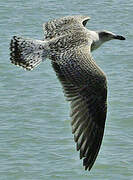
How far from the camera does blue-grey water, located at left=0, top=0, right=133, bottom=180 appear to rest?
8.83m

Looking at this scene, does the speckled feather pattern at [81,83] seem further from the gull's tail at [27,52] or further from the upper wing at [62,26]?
the upper wing at [62,26]

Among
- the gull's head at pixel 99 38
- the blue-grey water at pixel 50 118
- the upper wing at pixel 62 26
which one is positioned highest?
the upper wing at pixel 62 26

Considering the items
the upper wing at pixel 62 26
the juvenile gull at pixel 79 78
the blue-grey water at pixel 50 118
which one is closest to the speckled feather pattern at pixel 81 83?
the juvenile gull at pixel 79 78

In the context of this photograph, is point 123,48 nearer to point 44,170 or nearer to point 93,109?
point 44,170

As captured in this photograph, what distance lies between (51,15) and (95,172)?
18.8 ft

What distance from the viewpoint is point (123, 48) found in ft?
41.3

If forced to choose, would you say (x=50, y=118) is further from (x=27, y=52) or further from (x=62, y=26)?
(x=27, y=52)

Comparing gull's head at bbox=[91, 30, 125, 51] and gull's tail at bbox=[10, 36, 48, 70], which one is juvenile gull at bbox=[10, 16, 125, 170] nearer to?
gull's tail at bbox=[10, 36, 48, 70]

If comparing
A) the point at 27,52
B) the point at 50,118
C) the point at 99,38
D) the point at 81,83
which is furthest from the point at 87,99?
the point at 50,118

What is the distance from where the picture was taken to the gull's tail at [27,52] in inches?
298

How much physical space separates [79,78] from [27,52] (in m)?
0.83

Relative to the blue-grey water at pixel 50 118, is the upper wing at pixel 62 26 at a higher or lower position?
higher

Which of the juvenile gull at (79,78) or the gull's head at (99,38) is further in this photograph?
the gull's head at (99,38)

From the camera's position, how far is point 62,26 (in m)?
8.35
